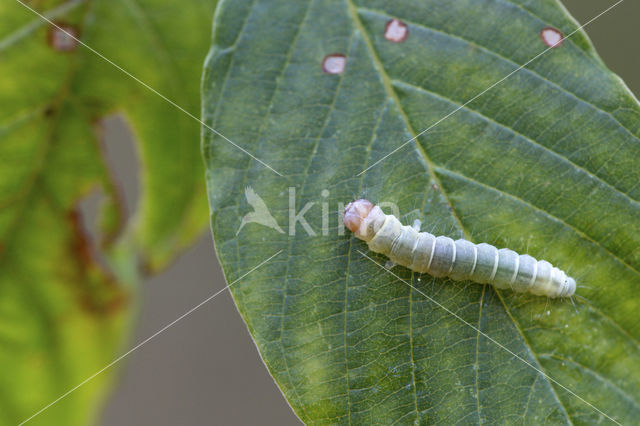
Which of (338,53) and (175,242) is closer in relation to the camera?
(338,53)

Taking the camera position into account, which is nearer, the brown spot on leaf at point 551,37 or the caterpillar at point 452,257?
the brown spot on leaf at point 551,37

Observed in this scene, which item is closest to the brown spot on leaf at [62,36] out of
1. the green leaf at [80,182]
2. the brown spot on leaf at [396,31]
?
the green leaf at [80,182]

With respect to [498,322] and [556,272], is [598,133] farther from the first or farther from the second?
[498,322]

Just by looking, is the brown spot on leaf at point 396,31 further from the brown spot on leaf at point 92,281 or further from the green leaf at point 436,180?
the brown spot on leaf at point 92,281

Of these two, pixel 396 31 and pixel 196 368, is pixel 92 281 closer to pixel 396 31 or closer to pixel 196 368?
pixel 396 31

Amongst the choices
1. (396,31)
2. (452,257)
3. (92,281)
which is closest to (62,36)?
(92,281)

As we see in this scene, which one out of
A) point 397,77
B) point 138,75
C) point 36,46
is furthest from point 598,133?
point 36,46

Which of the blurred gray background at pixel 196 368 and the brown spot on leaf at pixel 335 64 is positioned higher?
the brown spot on leaf at pixel 335 64
